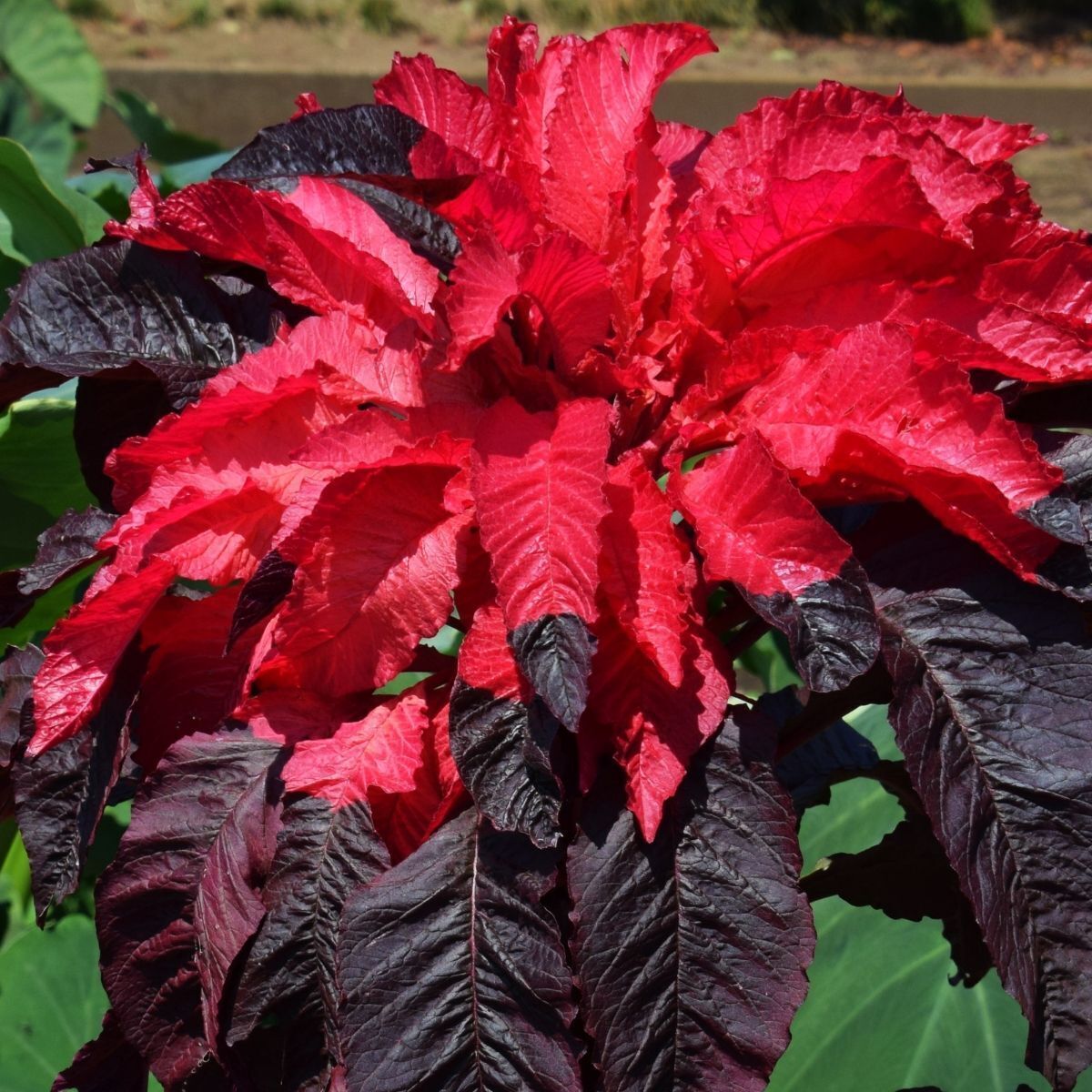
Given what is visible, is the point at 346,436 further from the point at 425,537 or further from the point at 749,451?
the point at 749,451

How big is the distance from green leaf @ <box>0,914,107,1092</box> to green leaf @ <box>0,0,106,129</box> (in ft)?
7.49

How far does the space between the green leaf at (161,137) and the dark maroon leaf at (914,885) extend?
5.47 ft

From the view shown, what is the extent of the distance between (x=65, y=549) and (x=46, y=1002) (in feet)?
2.20

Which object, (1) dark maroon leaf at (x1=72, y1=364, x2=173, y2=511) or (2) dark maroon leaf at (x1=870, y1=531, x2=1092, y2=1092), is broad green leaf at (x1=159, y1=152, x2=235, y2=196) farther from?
(2) dark maroon leaf at (x1=870, y1=531, x2=1092, y2=1092)

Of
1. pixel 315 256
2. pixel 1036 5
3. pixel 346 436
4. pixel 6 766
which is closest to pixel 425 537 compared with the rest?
pixel 346 436

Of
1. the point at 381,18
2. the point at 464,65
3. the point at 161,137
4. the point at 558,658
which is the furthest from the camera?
the point at 381,18

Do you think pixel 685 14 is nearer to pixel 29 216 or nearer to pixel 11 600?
pixel 29 216

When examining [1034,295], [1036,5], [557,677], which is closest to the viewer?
[557,677]

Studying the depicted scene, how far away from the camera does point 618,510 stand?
0.57 m

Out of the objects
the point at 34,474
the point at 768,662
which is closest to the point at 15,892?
the point at 34,474

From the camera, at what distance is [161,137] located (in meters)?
2.04

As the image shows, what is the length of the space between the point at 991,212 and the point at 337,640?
0.36 metres

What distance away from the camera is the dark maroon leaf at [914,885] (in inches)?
27.4

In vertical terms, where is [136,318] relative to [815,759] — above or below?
above
